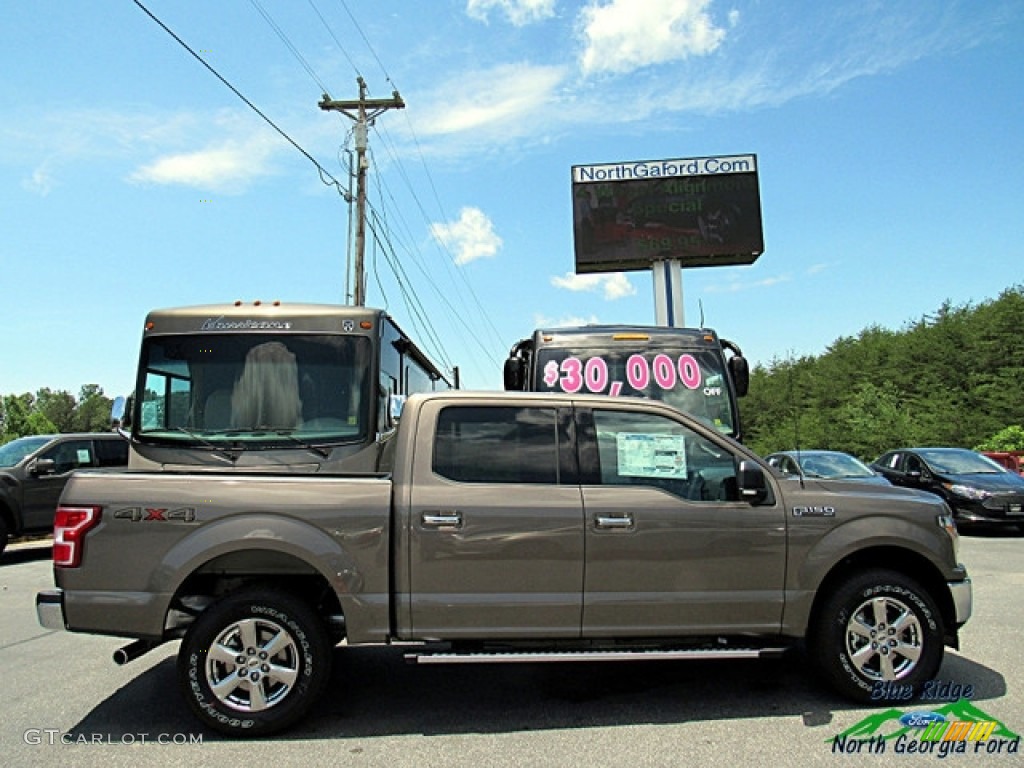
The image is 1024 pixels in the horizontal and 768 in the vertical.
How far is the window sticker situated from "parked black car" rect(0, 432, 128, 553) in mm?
8893

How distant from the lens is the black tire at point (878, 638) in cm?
461

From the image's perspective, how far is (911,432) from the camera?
34.4 meters

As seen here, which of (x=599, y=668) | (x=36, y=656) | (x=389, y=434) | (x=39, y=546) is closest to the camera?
(x=599, y=668)

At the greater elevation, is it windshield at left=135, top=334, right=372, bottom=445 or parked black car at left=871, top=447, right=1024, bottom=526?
windshield at left=135, top=334, right=372, bottom=445

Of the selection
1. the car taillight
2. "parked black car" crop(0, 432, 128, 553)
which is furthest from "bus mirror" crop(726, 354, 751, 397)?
"parked black car" crop(0, 432, 128, 553)

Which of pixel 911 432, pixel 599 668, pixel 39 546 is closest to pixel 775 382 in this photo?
pixel 911 432

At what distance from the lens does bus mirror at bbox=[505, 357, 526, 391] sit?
9.34 m

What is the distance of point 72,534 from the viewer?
Answer: 430 centimetres

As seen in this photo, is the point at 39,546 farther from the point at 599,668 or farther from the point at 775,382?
the point at 775,382

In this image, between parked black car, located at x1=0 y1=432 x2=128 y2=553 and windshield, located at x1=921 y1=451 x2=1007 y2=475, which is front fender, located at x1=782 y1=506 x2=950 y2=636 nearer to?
parked black car, located at x1=0 y1=432 x2=128 y2=553

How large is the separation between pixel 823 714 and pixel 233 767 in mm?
3283

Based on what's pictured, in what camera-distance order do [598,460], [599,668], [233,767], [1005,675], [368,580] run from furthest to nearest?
[599,668]
[1005,675]
[598,460]
[368,580]
[233,767]

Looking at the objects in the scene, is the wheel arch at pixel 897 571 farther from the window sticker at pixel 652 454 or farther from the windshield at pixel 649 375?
the windshield at pixel 649 375

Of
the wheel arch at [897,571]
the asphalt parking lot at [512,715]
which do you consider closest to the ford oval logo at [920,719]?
the asphalt parking lot at [512,715]
